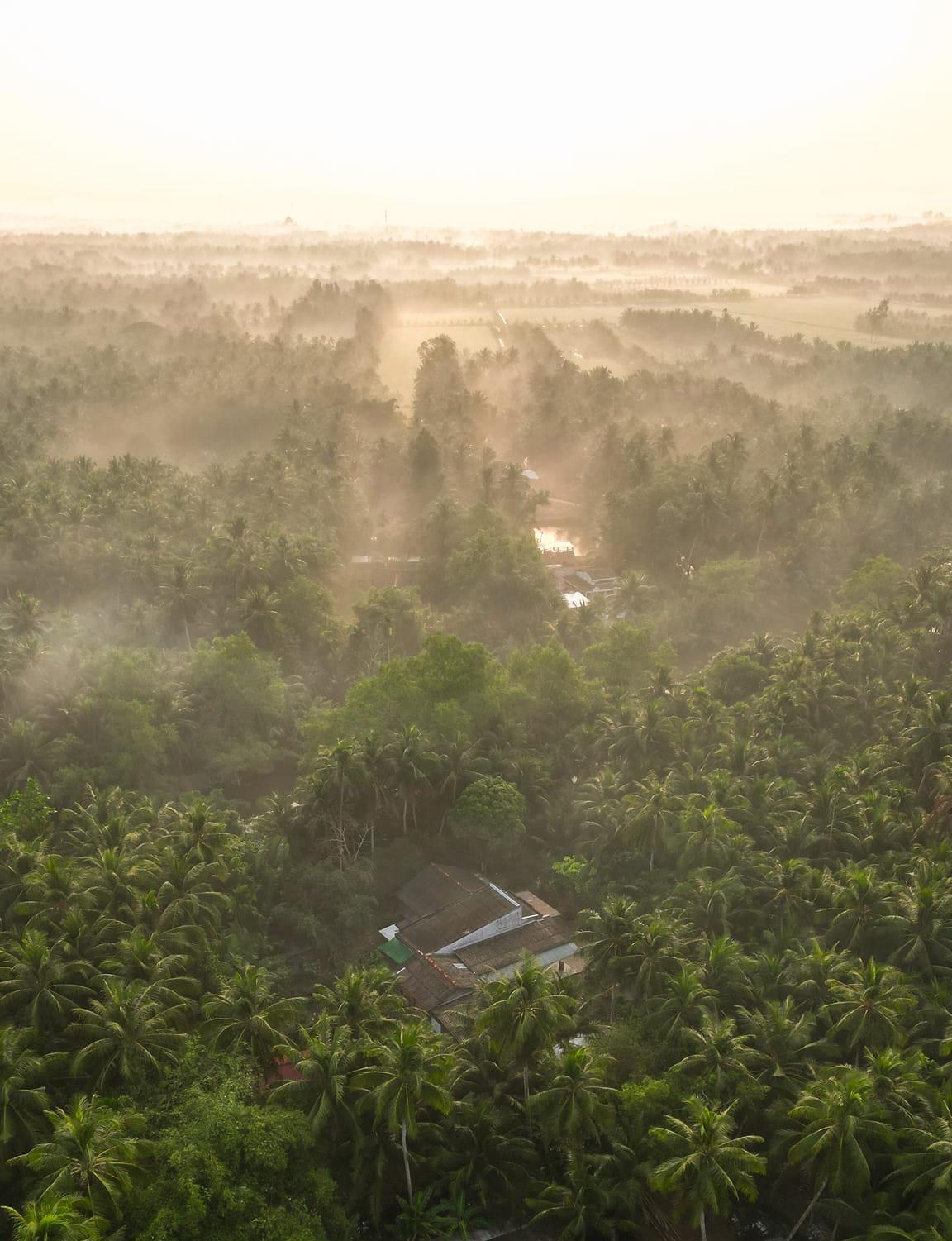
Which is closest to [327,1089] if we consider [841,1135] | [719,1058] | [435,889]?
[719,1058]

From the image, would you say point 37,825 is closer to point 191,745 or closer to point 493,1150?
point 191,745

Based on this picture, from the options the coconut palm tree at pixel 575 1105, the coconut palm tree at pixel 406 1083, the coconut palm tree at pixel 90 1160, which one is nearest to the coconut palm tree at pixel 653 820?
the coconut palm tree at pixel 575 1105

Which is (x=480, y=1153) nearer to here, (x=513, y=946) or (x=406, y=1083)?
(x=406, y=1083)

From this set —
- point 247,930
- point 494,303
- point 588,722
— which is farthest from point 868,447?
point 494,303

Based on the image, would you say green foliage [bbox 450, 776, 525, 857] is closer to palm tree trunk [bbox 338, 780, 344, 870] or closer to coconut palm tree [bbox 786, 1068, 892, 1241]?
palm tree trunk [bbox 338, 780, 344, 870]

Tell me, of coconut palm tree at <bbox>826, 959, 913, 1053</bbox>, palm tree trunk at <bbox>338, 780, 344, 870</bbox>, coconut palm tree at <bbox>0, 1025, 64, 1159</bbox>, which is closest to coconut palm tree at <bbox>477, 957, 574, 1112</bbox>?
coconut palm tree at <bbox>826, 959, 913, 1053</bbox>

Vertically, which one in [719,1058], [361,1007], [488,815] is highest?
[361,1007]
